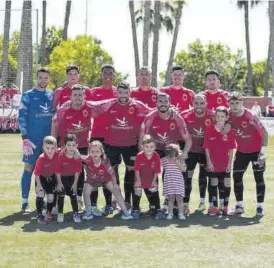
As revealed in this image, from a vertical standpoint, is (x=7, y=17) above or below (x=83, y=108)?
above

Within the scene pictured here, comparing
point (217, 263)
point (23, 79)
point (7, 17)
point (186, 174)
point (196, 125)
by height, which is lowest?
point (217, 263)

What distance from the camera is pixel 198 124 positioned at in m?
9.48

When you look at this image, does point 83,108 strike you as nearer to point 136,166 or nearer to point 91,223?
point 136,166

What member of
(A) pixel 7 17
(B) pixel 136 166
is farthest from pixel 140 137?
(A) pixel 7 17

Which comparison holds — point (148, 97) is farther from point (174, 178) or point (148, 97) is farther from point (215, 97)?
point (174, 178)

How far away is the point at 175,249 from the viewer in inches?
284

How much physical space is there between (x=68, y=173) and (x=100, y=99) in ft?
5.21

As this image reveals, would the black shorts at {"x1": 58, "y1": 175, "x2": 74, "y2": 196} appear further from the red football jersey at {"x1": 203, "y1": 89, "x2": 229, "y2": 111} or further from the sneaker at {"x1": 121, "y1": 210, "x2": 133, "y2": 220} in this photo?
the red football jersey at {"x1": 203, "y1": 89, "x2": 229, "y2": 111}

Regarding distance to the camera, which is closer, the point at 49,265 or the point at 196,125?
the point at 49,265

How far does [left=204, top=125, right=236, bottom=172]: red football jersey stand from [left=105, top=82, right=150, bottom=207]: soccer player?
103cm

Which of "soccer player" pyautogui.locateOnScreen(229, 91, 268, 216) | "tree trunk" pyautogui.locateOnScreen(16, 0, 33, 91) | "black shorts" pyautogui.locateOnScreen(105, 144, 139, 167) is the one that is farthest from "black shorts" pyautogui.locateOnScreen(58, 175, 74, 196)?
"tree trunk" pyautogui.locateOnScreen(16, 0, 33, 91)

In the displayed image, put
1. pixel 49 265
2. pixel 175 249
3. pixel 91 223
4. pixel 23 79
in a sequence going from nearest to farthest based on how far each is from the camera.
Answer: pixel 49 265
pixel 175 249
pixel 91 223
pixel 23 79

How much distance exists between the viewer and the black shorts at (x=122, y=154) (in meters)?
9.58

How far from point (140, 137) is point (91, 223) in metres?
1.51
